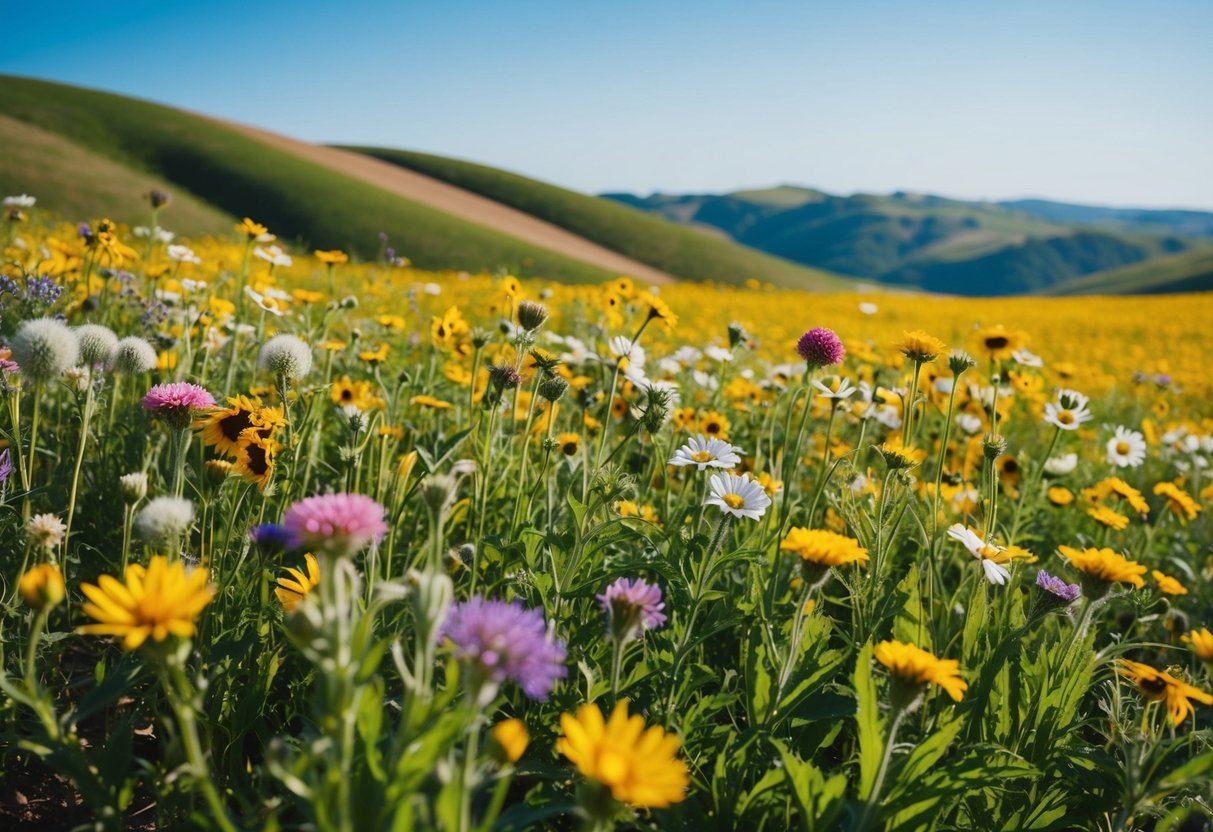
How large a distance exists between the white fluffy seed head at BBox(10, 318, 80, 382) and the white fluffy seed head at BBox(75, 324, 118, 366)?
2.0 inches

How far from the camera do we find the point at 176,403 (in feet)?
4.82

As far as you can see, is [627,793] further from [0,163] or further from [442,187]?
[442,187]

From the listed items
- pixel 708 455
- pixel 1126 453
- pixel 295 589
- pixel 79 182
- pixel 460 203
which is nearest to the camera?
pixel 295 589

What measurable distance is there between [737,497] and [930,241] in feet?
587

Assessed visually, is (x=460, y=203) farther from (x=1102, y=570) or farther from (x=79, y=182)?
(x=1102, y=570)

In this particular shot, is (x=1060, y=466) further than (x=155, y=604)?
Yes

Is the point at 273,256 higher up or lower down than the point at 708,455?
higher up

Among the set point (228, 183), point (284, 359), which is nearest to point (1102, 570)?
point (284, 359)

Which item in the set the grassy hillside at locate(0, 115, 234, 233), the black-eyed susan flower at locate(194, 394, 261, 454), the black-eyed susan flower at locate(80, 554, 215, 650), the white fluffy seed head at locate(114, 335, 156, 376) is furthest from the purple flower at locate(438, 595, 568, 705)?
the grassy hillside at locate(0, 115, 234, 233)

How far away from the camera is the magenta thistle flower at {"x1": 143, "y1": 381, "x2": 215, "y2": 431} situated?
4.82 ft

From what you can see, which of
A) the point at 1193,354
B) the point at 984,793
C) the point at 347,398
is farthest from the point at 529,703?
the point at 1193,354

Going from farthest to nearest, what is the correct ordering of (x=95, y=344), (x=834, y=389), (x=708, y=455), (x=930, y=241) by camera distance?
(x=930, y=241)
(x=834, y=389)
(x=708, y=455)
(x=95, y=344)

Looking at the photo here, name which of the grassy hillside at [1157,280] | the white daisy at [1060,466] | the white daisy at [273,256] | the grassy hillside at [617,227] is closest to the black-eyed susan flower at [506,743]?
the white daisy at [1060,466]

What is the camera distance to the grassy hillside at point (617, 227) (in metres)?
38.7
